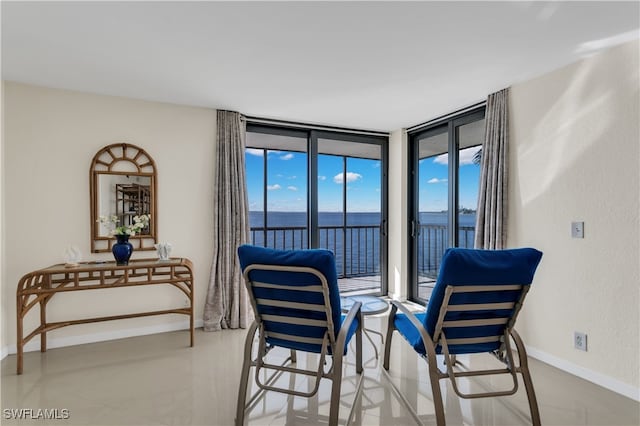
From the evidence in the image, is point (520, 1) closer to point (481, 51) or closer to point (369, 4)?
point (481, 51)

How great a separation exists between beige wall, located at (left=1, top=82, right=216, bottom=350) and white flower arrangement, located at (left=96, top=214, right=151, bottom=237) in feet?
0.56

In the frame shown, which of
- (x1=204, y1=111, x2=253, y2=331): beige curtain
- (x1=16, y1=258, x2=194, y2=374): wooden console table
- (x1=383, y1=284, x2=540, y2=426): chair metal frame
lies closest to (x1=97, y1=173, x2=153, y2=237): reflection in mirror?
(x1=16, y1=258, x2=194, y2=374): wooden console table

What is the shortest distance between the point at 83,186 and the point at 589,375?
4.61 meters

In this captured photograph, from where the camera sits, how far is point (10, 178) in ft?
9.85

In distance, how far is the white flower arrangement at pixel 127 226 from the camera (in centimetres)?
312

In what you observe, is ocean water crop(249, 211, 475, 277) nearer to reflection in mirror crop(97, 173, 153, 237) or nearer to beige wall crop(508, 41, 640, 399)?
beige wall crop(508, 41, 640, 399)

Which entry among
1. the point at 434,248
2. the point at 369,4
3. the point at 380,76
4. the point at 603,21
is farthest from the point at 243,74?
the point at 434,248

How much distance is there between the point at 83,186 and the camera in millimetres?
3256

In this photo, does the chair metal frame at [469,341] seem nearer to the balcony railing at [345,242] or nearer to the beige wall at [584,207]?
the beige wall at [584,207]

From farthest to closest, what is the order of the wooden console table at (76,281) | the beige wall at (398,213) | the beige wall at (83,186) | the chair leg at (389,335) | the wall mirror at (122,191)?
the beige wall at (398,213) → the wall mirror at (122,191) → the beige wall at (83,186) → the wooden console table at (76,281) → the chair leg at (389,335)

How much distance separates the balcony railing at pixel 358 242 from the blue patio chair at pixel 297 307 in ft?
7.76

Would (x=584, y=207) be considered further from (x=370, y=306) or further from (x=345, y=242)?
(x=345, y=242)

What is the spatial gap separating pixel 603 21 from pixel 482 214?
5.59ft

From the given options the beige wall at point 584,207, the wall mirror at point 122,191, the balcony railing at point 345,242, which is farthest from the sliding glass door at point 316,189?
the beige wall at point 584,207
